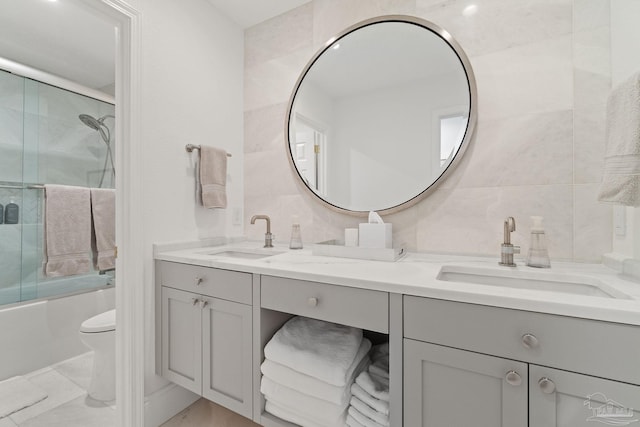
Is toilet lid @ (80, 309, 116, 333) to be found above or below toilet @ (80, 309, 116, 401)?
above

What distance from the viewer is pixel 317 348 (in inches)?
44.9

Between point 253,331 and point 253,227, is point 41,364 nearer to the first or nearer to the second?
point 253,227

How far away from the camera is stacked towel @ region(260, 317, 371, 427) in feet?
3.40

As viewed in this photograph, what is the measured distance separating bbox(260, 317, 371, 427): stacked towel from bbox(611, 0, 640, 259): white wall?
105 cm

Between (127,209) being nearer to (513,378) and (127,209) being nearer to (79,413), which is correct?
(79,413)

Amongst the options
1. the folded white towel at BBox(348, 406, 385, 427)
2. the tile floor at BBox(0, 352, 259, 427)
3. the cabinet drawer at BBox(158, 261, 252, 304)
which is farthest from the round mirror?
the tile floor at BBox(0, 352, 259, 427)

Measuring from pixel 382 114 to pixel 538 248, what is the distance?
96 cm

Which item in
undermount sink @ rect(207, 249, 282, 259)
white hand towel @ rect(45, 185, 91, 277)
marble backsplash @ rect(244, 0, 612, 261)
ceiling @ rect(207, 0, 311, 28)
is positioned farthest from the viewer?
white hand towel @ rect(45, 185, 91, 277)

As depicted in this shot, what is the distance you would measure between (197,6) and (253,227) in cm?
144

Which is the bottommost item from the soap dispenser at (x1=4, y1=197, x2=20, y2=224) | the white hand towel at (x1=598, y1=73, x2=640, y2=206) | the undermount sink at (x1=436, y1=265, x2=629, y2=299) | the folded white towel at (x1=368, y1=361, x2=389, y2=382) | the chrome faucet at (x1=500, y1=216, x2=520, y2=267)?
the folded white towel at (x1=368, y1=361, x2=389, y2=382)

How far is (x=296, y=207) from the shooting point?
6.04 ft

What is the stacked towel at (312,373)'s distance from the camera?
3.40 ft

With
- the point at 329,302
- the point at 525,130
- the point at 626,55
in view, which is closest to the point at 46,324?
the point at 329,302

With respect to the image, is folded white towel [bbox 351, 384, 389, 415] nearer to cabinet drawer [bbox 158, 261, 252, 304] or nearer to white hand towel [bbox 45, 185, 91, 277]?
cabinet drawer [bbox 158, 261, 252, 304]
